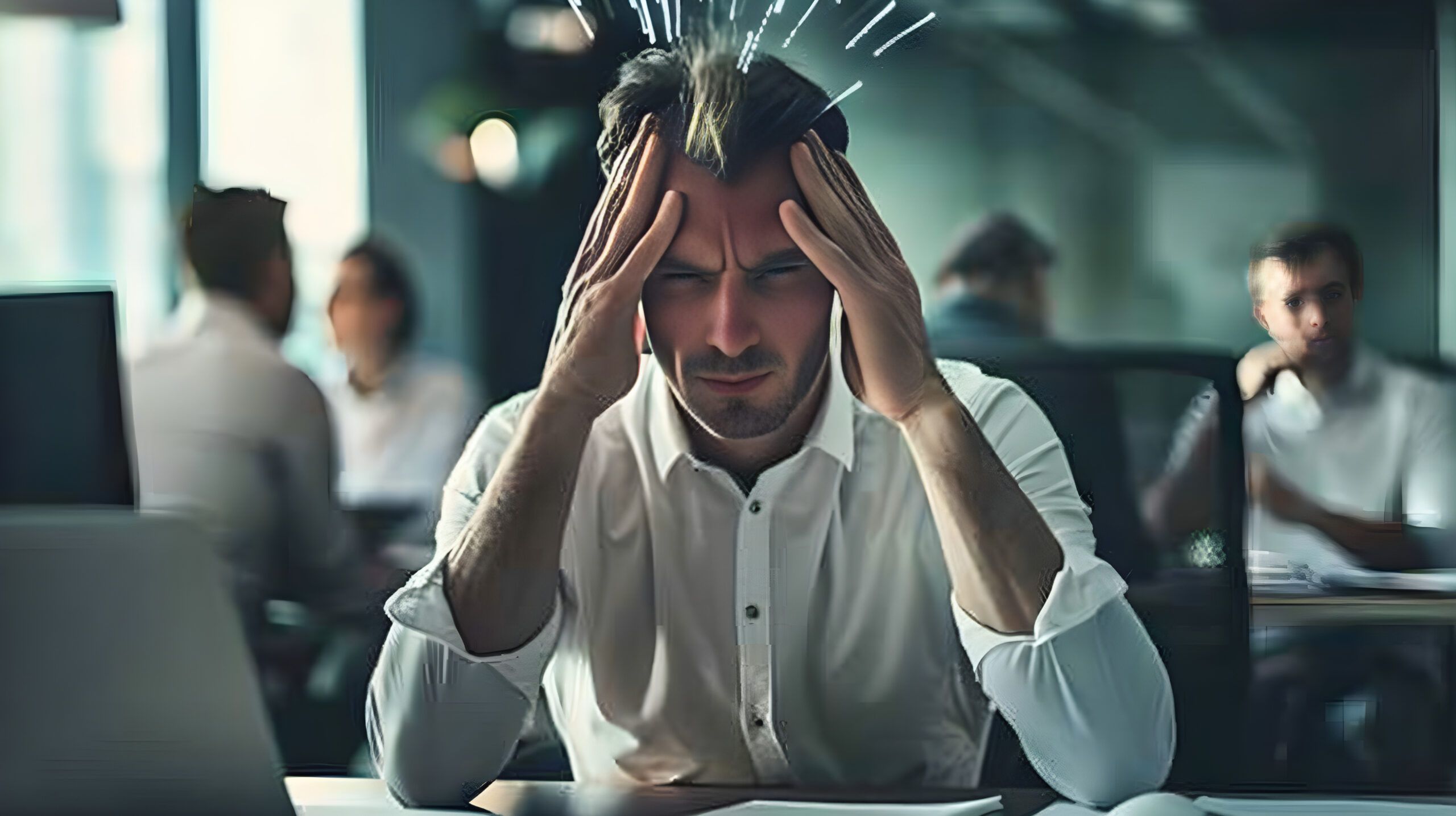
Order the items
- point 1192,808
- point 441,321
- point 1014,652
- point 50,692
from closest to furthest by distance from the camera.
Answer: point 50,692
point 1192,808
point 1014,652
point 441,321

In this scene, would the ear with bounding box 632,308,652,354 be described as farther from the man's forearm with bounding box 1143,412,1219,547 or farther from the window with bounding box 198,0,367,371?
the man's forearm with bounding box 1143,412,1219,547

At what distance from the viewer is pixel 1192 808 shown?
1.49 m

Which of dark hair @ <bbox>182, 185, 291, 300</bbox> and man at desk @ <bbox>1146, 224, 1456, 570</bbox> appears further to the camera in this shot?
dark hair @ <bbox>182, 185, 291, 300</bbox>

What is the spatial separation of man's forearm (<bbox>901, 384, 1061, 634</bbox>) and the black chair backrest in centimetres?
7

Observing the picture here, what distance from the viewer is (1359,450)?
1635mm

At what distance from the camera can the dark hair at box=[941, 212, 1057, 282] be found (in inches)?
63.8

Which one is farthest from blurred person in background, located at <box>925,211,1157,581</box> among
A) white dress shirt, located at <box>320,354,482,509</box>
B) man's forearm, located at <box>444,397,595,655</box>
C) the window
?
the window

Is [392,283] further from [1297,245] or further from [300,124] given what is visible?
[1297,245]

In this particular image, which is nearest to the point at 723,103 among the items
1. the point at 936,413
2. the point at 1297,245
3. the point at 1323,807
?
the point at 936,413

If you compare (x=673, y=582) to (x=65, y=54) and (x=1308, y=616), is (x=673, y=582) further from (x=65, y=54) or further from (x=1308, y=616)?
(x=65, y=54)

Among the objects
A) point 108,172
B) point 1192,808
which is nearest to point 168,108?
point 108,172

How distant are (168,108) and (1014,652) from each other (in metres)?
1.19

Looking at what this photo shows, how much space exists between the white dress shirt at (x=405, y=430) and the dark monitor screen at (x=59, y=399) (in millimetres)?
247

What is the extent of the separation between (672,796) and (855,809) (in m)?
0.20
